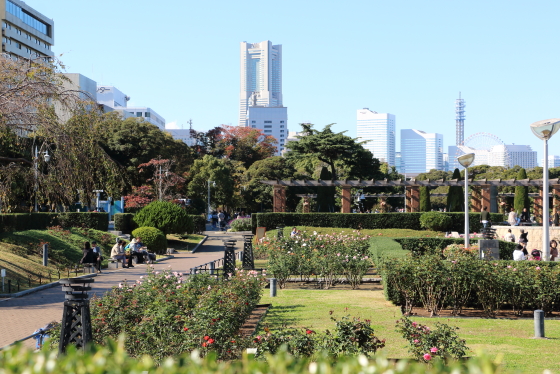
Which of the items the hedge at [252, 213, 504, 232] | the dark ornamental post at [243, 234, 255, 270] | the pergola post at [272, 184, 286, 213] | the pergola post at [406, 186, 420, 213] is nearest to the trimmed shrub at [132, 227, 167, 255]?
the hedge at [252, 213, 504, 232]

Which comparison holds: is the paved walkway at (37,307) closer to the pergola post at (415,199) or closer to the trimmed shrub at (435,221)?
the trimmed shrub at (435,221)

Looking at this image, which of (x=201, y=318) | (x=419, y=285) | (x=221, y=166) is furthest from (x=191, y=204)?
(x=201, y=318)

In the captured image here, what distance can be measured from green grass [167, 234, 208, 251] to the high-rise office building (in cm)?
3370

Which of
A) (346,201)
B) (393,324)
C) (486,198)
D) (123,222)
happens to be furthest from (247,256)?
(486,198)

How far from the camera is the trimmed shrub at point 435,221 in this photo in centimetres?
3456

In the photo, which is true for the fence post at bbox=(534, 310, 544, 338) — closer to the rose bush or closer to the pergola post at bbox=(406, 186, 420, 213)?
the rose bush

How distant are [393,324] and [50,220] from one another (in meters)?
22.5

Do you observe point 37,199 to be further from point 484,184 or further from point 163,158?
point 163,158

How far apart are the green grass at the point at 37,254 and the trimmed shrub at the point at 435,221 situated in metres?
17.5

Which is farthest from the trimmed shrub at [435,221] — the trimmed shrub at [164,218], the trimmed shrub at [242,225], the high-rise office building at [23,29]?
the high-rise office building at [23,29]

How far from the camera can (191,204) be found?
186 ft

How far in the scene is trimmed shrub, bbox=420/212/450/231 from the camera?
34562 mm

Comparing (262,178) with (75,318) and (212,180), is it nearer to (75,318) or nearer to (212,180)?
(212,180)

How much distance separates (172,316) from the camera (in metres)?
8.32
